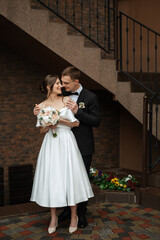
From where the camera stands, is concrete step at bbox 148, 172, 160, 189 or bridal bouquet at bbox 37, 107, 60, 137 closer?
bridal bouquet at bbox 37, 107, 60, 137

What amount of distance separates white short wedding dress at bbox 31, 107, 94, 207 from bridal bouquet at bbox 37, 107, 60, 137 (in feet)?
0.32

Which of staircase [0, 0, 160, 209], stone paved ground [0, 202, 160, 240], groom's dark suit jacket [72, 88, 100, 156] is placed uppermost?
staircase [0, 0, 160, 209]

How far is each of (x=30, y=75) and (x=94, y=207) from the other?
144 inches

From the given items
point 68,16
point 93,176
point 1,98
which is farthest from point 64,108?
point 68,16

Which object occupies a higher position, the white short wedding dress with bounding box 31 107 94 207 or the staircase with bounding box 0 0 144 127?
the staircase with bounding box 0 0 144 127

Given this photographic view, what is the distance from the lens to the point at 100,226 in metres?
3.83

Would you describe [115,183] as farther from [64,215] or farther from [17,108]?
[17,108]

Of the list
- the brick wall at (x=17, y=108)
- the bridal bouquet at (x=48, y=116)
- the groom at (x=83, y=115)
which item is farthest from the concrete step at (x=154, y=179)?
the brick wall at (x=17, y=108)

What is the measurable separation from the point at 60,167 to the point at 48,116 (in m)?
0.57

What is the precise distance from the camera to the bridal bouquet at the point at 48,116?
10.8 ft

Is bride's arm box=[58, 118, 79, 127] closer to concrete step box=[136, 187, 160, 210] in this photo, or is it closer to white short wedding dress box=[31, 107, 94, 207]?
white short wedding dress box=[31, 107, 94, 207]

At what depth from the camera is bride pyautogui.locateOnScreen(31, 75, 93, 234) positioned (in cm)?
340

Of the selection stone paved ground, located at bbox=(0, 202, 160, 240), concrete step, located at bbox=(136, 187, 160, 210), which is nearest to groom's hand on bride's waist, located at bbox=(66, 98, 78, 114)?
stone paved ground, located at bbox=(0, 202, 160, 240)

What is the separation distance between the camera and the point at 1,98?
6949 millimetres
